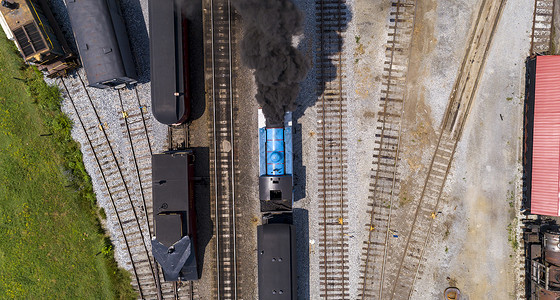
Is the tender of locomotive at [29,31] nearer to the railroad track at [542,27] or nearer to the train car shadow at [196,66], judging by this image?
the train car shadow at [196,66]

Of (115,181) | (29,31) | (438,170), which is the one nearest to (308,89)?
(438,170)

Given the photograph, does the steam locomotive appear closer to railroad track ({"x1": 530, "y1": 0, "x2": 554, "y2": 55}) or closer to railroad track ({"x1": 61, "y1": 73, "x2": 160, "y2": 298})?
railroad track ({"x1": 61, "y1": 73, "x2": 160, "y2": 298})

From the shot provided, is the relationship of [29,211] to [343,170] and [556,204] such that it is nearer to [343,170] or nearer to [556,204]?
[343,170]

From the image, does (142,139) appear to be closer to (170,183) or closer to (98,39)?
(170,183)

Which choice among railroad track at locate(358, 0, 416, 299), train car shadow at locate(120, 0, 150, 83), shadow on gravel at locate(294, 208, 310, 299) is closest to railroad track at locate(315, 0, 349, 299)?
shadow on gravel at locate(294, 208, 310, 299)

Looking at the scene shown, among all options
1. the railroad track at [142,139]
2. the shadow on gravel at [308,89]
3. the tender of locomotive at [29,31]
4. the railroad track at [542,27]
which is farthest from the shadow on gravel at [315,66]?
the tender of locomotive at [29,31]

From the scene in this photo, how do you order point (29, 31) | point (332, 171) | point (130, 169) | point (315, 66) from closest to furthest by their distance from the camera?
point (29, 31), point (315, 66), point (332, 171), point (130, 169)

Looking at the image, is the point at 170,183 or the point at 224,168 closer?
the point at 170,183
